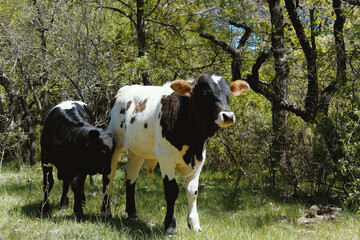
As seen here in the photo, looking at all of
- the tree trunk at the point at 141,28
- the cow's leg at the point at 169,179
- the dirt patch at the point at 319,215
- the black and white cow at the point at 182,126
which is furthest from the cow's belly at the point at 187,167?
the tree trunk at the point at 141,28

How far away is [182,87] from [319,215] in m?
3.16

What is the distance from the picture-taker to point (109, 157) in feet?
22.0

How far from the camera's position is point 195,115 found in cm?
568

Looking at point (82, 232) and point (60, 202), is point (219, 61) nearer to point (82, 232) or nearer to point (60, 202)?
point (60, 202)

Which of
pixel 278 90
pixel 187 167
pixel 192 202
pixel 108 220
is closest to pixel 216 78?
pixel 187 167

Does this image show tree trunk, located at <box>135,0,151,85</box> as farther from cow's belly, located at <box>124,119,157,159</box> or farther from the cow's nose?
the cow's nose

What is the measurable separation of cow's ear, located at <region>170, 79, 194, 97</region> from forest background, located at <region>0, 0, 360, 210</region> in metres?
3.04

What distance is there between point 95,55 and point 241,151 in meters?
4.41

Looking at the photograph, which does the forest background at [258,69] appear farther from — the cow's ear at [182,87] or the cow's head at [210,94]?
the cow's ear at [182,87]

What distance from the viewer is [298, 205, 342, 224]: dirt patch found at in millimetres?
6336

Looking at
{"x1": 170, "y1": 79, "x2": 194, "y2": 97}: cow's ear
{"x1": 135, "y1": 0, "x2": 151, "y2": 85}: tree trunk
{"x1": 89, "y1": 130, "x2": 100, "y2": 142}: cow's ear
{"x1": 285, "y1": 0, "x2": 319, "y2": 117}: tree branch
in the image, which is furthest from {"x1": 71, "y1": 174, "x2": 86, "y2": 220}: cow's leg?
{"x1": 135, "y1": 0, "x2": 151, "y2": 85}: tree trunk

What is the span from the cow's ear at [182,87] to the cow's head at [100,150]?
5.44 ft

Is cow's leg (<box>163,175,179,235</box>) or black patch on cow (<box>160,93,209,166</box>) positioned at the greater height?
black patch on cow (<box>160,93,209,166</box>)

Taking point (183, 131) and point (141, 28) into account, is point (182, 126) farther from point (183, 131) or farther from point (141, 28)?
point (141, 28)
